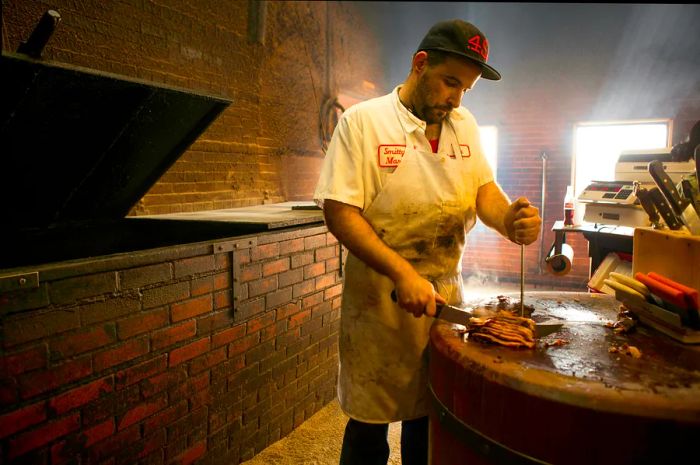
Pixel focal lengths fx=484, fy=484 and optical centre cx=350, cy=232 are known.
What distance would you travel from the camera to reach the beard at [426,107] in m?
1.93

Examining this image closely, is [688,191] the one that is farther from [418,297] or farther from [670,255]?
[418,297]

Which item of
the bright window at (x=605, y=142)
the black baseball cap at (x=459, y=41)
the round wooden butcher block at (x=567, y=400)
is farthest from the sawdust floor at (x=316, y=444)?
the bright window at (x=605, y=142)

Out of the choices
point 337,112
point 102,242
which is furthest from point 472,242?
point 102,242

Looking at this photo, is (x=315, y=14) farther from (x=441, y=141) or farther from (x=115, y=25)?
(x=441, y=141)

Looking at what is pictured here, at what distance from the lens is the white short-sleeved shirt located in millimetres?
1877

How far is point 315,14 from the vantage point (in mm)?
6094

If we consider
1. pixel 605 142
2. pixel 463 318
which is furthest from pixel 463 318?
pixel 605 142

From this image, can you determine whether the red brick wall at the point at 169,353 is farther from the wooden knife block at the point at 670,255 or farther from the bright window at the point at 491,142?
the bright window at the point at 491,142

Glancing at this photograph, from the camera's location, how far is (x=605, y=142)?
304 inches

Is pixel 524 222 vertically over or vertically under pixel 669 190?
under

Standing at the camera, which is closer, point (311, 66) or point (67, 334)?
point (67, 334)

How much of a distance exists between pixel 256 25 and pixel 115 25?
5.53ft

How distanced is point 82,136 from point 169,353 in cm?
116

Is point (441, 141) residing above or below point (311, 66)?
below
